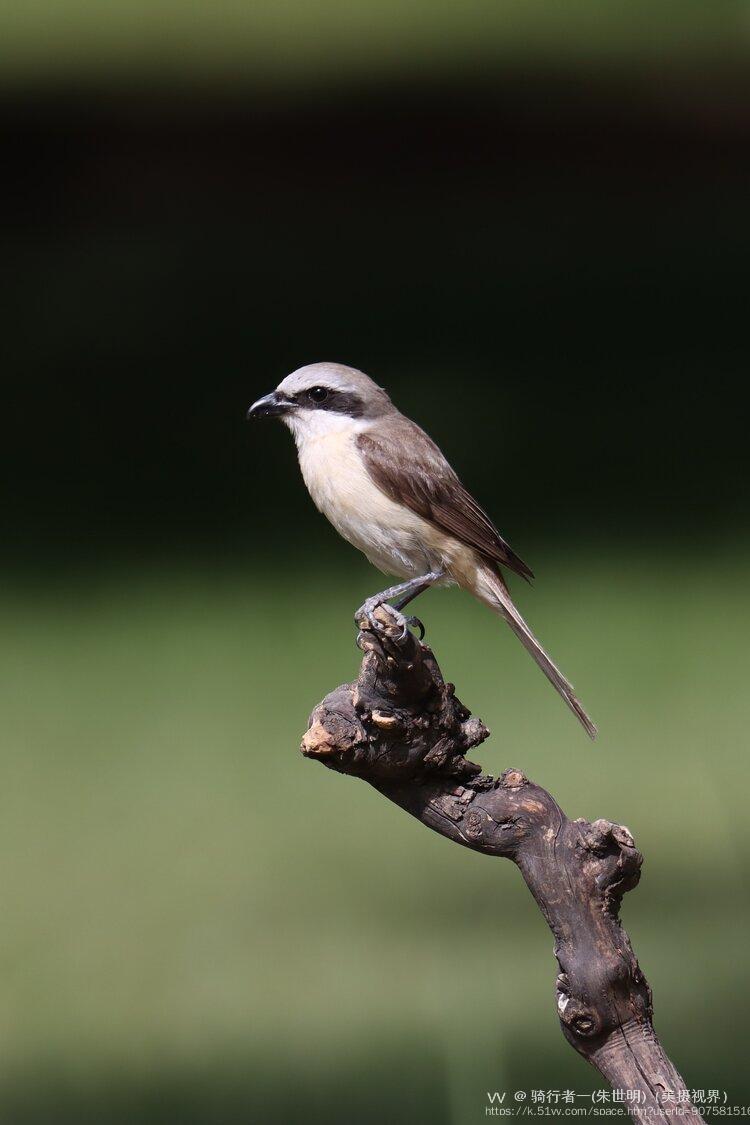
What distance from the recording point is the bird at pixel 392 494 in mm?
2951

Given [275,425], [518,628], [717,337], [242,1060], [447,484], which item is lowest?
[242,1060]

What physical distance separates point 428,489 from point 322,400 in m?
0.33

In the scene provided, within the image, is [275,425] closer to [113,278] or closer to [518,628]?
[113,278]

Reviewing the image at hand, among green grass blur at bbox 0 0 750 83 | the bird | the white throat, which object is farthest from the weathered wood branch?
green grass blur at bbox 0 0 750 83

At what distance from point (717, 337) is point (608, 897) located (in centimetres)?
477

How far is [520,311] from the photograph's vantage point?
6.44m

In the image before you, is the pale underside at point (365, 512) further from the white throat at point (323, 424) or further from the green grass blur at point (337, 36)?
the green grass blur at point (337, 36)

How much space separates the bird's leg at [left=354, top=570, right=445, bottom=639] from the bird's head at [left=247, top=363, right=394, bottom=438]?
0.36 m

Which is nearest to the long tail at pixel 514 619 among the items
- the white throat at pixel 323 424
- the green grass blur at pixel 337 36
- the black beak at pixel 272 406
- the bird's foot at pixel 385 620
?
the white throat at pixel 323 424

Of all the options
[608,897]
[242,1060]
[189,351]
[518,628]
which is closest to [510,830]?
[608,897]

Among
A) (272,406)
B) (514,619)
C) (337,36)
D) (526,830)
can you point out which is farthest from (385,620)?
(337,36)


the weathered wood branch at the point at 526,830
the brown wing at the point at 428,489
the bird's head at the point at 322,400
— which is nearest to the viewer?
the weathered wood branch at the point at 526,830

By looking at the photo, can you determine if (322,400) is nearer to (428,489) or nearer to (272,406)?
(272,406)

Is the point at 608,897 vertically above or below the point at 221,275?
below
